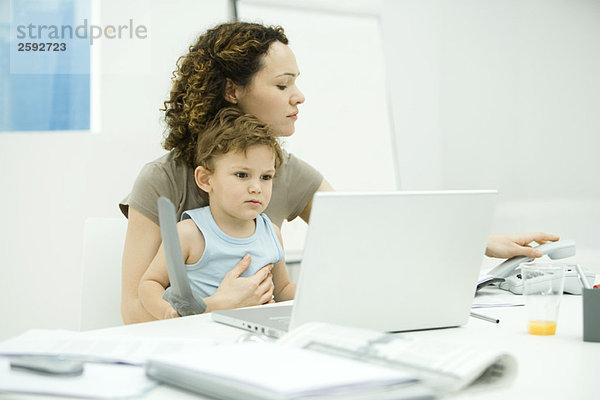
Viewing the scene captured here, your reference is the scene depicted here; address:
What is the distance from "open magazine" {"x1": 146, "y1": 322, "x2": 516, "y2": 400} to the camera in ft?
2.14

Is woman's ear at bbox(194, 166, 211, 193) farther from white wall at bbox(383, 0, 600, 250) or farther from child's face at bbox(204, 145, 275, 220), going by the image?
white wall at bbox(383, 0, 600, 250)

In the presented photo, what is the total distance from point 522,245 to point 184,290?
927 millimetres

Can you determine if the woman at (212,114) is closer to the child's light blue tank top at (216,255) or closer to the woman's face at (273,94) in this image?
the woman's face at (273,94)

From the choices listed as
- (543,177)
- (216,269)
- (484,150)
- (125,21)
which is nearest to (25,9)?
(125,21)

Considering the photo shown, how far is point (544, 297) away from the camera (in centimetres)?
109

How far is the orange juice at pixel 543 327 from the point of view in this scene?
3.57 feet

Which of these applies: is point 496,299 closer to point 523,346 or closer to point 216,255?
point 523,346

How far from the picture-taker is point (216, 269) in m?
1.56

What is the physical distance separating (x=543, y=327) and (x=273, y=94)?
1004 mm

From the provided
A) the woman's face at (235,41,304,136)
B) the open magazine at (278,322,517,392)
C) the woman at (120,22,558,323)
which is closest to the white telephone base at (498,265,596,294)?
the woman at (120,22,558,323)

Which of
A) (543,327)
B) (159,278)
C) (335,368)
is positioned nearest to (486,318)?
(543,327)

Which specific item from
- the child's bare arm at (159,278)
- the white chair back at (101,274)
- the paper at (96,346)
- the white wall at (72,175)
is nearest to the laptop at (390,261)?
the paper at (96,346)

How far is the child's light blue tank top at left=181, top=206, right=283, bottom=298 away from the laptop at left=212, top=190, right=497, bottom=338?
16.1 inches

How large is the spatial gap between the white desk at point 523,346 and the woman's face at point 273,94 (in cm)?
72
